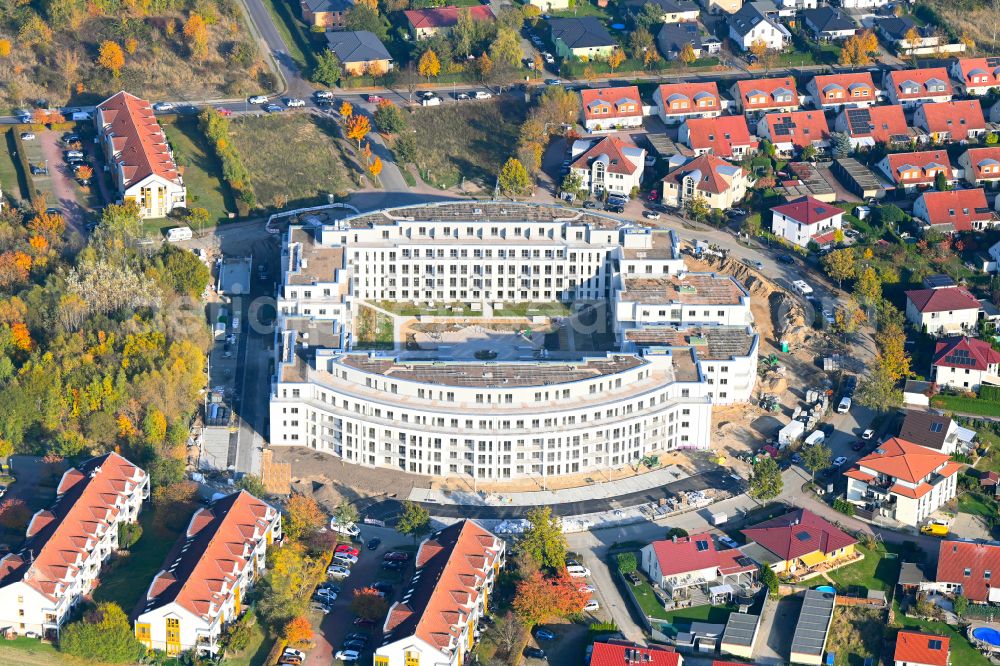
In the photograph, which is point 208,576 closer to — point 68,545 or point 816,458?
point 68,545

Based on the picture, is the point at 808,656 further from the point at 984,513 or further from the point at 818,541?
the point at 984,513

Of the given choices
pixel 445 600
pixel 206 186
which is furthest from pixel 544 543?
pixel 206 186

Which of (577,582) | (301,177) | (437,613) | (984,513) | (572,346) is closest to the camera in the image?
(437,613)

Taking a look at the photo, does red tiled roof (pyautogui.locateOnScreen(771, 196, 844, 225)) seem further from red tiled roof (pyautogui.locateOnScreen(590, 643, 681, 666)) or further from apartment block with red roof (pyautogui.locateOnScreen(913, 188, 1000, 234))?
red tiled roof (pyautogui.locateOnScreen(590, 643, 681, 666))

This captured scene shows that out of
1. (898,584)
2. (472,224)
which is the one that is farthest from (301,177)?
(898,584)

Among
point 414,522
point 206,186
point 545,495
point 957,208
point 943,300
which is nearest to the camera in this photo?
point 414,522

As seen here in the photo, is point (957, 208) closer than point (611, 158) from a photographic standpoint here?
Yes
